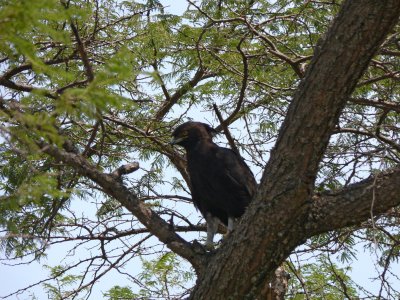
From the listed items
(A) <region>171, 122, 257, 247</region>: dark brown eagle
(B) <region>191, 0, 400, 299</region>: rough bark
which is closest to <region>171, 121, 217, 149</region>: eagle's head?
(A) <region>171, 122, 257, 247</region>: dark brown eagle

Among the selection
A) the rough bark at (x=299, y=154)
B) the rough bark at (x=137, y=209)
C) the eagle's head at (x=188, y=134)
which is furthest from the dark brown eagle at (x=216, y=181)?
the rough bark at (x=299, y=154)

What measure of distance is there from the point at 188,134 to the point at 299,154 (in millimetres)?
2269

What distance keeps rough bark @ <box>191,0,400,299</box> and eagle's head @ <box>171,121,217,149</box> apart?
2.10 m

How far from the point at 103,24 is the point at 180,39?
0.90m

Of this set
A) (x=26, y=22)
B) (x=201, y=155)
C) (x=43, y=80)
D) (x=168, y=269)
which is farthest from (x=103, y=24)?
(x=26, y=22)

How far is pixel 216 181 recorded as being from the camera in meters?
5.32

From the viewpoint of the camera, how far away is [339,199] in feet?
11.7

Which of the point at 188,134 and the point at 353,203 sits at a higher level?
the point at 188,134

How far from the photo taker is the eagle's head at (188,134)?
219 inches

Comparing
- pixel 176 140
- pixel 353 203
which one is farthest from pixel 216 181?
pixel 353 203

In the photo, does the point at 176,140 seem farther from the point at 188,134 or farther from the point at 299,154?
the point at 299,154

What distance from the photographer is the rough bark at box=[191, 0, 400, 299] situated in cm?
334

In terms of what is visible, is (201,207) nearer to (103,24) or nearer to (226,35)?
(226,35)

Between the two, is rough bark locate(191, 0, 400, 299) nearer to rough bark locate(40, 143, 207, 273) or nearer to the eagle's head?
rough bark locate(40, 143, 207, 273)
